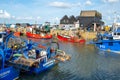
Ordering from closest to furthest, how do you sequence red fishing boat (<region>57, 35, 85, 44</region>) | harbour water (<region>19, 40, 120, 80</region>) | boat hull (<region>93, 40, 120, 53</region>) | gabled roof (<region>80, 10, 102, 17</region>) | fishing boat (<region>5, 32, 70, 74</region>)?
fishing boat (<region>5, 32, 70, 74</region>) < harbour water (<region>19, 40, 120, 80</region>) < boat hull (<region>93, 40, 120, 53</region>) < red fishing boat (<region>57, 35, 85, 44</region>) < gabled roof (<region>80, 10, 102, 17</region>)

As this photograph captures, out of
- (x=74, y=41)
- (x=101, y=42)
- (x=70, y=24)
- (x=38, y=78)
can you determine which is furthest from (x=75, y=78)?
(x=70, y=24)

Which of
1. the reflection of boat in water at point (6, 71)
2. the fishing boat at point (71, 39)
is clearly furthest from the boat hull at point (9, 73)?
the fishing boat at point (71, 39)

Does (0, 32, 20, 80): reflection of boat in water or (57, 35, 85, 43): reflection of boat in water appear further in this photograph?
(57, 35, 85, 43): reflection of boat in water

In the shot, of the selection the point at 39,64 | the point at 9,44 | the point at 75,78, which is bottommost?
the point at 75,78

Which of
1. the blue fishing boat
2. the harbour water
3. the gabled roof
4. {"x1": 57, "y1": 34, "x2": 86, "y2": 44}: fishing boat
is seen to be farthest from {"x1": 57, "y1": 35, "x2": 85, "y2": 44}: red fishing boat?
the harbour water

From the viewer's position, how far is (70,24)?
8875cm

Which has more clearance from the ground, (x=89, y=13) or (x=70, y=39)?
(x=89, y=13)

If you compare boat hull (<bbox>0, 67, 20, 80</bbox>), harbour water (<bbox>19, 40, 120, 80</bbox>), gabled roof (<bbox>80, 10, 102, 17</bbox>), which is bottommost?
harbour water (<bbox>19, 40, 120, 80</bbox>)

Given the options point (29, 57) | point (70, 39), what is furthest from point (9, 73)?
point (70, 39)

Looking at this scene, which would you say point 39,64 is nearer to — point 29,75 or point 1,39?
point 29,75

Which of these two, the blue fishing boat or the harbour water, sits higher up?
the blue fishing boat

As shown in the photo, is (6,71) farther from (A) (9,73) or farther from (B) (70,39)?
(B) (70,39)

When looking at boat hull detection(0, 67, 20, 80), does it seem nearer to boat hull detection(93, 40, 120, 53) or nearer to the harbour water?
the harbour water

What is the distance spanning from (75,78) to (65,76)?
3.92 feet
